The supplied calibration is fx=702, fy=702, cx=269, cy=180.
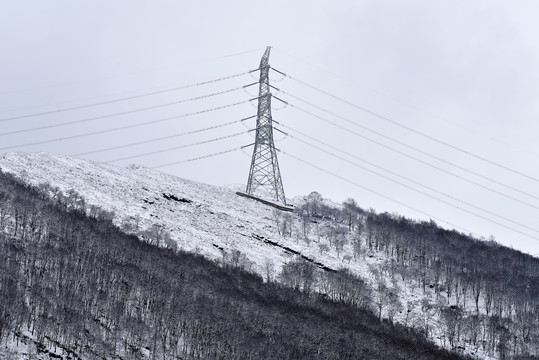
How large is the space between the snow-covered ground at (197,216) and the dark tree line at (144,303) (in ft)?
32.1

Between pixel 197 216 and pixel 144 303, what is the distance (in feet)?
199

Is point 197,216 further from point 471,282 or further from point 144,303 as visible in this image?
point 471,282

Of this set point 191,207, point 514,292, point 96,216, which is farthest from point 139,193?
point 514,292

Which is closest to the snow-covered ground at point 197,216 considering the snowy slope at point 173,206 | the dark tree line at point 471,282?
the snowy slope at point 173,206

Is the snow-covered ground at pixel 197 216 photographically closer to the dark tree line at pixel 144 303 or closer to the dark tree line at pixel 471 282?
the dark tree line at pixel 471 282

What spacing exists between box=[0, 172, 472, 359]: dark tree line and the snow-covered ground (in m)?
9.80

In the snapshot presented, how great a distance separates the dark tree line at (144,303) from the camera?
103 meters

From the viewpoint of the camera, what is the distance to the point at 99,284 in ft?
393

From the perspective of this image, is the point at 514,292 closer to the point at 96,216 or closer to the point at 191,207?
the point at 191,207

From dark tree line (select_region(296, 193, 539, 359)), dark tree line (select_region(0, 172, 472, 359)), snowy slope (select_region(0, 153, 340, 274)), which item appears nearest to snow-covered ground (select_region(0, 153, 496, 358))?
snowy slope (select_region(0, 153, 340, 274))

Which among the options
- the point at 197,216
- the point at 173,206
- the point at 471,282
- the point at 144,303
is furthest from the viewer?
the point at 173,206

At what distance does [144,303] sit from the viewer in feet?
388

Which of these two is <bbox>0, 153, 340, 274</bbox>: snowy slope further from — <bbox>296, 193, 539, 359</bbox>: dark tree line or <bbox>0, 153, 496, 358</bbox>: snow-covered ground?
<bbox>296, 193, 539, 359</bbox>: dark tree line

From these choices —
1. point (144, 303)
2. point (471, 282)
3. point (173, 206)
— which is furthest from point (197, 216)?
point (471, 282)
